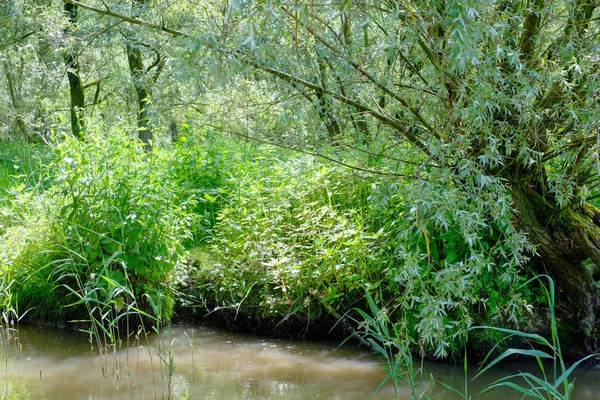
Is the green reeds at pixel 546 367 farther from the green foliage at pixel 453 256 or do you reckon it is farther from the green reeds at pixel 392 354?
the green foliage at pixel 453 256

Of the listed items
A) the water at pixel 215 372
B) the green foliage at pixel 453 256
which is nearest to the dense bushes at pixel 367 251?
the green foliage at pixel 453 256

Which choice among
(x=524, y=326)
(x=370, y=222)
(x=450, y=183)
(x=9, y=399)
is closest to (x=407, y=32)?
(x=450, y=183)

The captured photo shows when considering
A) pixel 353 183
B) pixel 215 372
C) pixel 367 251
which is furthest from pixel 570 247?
pixel 215 372

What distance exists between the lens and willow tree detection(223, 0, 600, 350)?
3.95 meters


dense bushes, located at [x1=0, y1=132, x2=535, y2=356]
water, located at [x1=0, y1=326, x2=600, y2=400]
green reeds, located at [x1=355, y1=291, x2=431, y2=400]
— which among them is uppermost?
dense bushes, located at [x1=0, y1=132, x2=535, y2=356]

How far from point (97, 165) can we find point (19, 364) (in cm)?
176

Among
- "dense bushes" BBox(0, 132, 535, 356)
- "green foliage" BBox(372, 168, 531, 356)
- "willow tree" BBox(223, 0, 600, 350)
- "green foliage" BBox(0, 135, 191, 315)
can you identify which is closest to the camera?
"willow tree" BBox(223, 0, 600, 350)

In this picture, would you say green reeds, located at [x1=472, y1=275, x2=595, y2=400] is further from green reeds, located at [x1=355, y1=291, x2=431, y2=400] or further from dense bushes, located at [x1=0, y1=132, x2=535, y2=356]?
dense bushes, located at [x1=0, y1=132, x2=535, y2=356]

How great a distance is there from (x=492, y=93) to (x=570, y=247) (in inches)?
66.5

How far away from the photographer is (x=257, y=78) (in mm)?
4574

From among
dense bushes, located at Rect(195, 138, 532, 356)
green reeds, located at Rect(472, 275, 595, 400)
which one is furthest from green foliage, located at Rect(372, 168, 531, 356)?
green reeds, located at Rect(472, 275, 595, 400)

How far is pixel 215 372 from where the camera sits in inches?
→ 194

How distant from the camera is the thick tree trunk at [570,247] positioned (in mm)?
4961

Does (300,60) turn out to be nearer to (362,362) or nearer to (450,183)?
(450,183)
